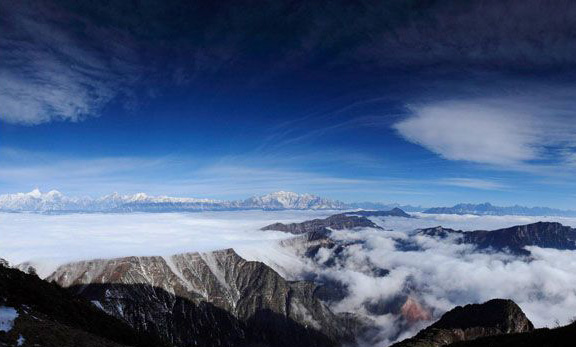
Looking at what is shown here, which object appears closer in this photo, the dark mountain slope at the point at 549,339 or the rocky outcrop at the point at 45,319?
the rocky outcrop at the point at 45,319

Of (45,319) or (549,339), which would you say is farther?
(45,319)

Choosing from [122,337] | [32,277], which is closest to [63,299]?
[32,277]

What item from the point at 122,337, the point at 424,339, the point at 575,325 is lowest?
the point at 424,339

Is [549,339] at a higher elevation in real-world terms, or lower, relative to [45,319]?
lower

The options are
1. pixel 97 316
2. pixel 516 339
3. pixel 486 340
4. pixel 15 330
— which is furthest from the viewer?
pixel 97 316

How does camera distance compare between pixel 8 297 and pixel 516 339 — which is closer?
pixel 8 297

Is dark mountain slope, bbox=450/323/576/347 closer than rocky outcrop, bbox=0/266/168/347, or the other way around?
rocky outcrop, bbox=0/266/168/347

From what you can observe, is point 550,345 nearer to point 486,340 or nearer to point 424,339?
point 486,340

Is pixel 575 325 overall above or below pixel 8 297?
below
